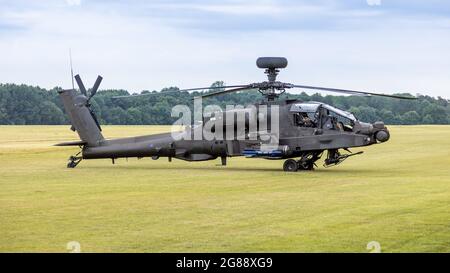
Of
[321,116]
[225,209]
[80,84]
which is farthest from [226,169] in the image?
[225,209]

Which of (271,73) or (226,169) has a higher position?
(271,73)

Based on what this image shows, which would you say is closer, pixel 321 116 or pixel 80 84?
pixel 321 116

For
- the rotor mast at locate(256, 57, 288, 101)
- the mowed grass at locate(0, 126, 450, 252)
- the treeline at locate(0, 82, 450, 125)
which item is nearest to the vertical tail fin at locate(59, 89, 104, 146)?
the mowed grass at locate(0, 126, 450, 252)

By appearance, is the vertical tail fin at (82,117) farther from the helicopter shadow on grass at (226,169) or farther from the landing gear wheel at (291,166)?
the landing gear wheel at (291,166)

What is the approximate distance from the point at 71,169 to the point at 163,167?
11.4ft

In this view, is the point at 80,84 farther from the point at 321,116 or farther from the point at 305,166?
the point at 321,116

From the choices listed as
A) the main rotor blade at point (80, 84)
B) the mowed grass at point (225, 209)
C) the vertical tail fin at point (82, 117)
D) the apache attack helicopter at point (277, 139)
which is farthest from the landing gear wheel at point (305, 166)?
the main rotor blade at point (80, 84)

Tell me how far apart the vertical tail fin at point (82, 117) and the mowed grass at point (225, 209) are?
2337mm

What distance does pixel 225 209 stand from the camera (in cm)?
1914

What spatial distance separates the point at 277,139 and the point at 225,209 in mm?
12194

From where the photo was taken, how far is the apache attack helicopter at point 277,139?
29797 millimetres
